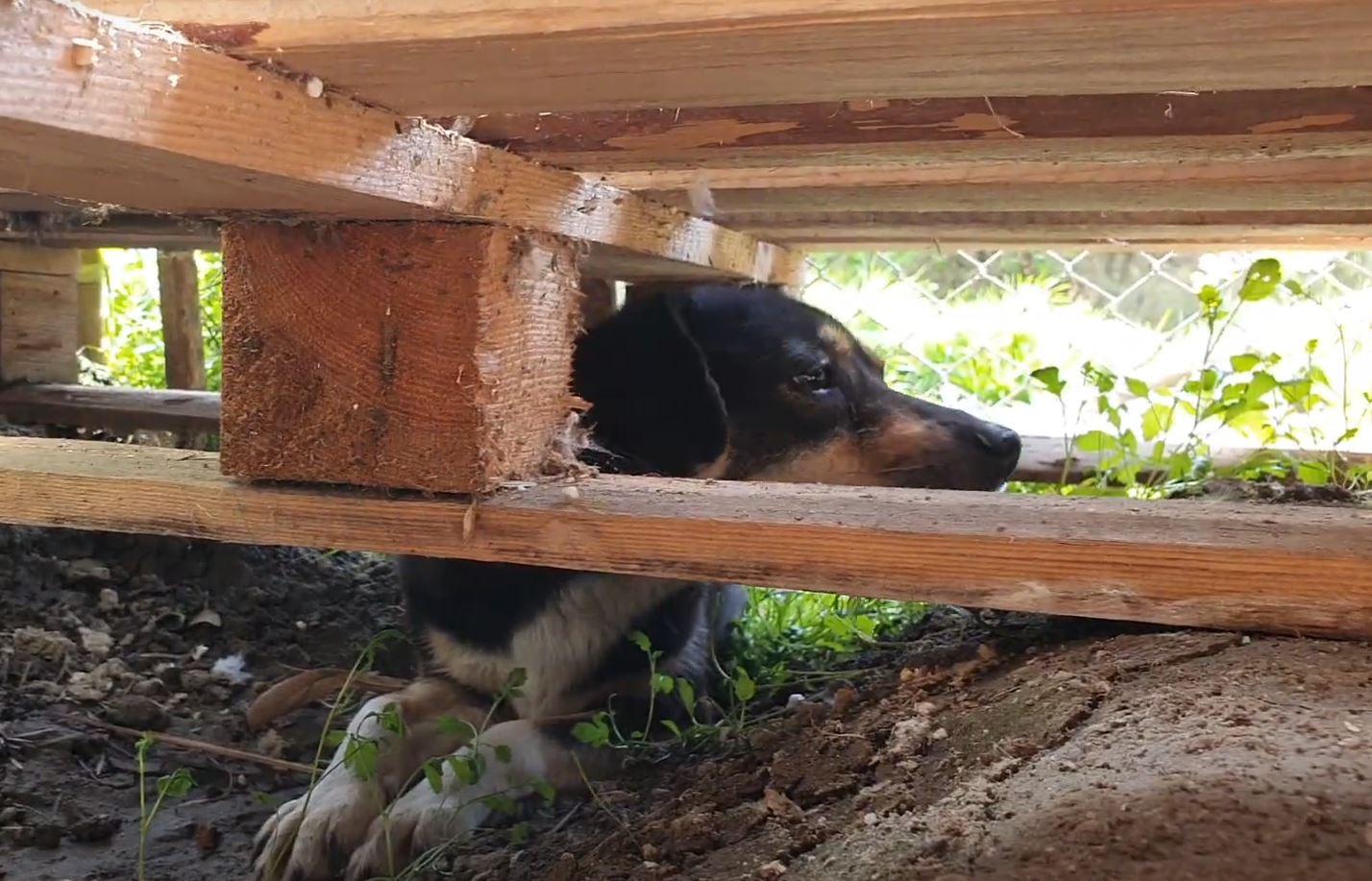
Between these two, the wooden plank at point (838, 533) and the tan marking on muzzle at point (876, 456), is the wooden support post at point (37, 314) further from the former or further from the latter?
the tan marking on muzzle at point (876, 456)

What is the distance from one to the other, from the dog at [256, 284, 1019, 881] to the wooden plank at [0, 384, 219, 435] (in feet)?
3.99

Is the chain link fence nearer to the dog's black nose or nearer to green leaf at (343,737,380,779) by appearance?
the dog's black nose

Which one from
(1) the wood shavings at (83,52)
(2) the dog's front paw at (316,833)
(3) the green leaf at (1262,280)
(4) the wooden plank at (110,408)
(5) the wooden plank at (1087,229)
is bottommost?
(2) the dog's front paw at (316,833)

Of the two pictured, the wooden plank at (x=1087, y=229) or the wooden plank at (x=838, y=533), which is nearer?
the wooden plank at (x=838, y=533)

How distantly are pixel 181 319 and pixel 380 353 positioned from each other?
2.59m

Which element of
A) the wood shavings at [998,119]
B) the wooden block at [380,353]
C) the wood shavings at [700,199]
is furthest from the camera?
the wood shavings at [700,199]

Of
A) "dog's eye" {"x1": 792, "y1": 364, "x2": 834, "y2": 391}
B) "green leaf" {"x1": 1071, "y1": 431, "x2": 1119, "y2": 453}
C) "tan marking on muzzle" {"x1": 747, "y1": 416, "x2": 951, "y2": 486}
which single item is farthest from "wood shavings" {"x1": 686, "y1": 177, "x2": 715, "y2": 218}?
"green leaf" {"x1": 1071, "y1": 431, "x2": 1119, "y2": 453}

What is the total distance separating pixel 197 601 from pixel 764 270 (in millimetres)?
1824

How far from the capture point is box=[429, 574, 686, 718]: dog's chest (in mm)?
2295

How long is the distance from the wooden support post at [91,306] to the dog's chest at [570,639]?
2.56 meters

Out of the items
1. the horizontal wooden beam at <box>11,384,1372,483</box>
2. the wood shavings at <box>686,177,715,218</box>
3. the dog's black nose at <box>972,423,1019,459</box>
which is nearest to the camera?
the wood shavings at <box>686,177,715,218</box>

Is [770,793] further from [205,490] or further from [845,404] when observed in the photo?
[845,404]

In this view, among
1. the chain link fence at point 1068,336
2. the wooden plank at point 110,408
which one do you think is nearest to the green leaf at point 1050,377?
the chain link fence at point 1068,336

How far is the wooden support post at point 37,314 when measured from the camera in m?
3.52
